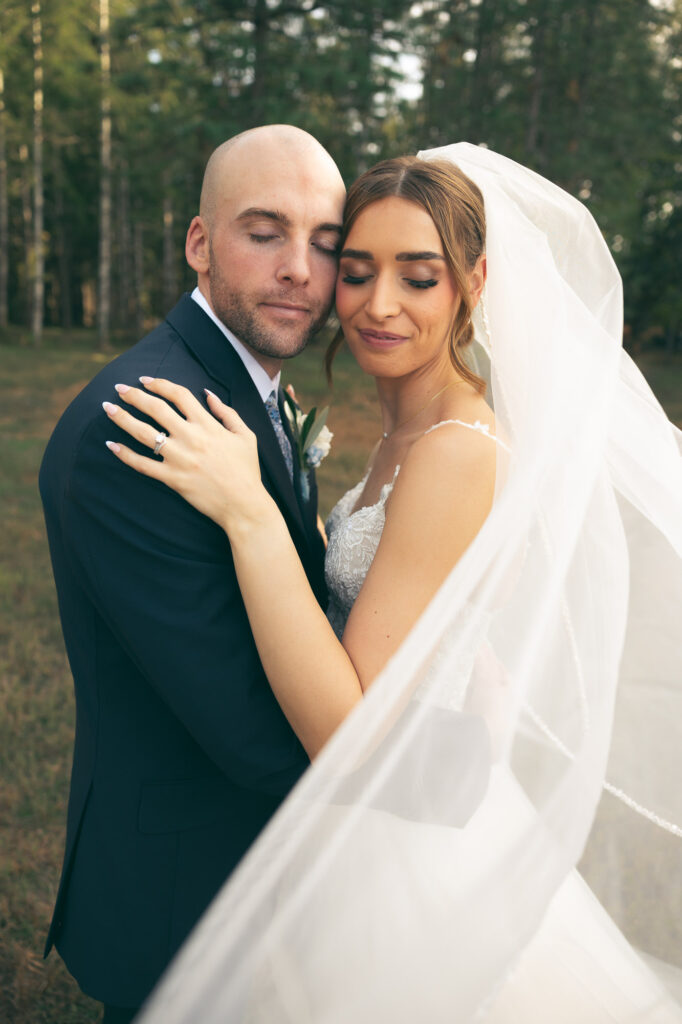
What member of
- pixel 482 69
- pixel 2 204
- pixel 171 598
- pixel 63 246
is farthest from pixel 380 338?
pixel 63 246

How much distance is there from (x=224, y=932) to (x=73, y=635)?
92 cm

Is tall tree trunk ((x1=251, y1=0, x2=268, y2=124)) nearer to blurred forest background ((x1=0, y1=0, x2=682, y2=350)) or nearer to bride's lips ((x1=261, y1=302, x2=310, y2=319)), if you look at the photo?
blurred forest background ((x1=0, y1=0, x2=682, y2=350))

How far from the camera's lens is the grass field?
3.43m

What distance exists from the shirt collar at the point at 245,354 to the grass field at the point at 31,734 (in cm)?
283

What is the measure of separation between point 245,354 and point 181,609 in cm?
86

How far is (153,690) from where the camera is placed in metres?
2.10

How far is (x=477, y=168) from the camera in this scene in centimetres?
248

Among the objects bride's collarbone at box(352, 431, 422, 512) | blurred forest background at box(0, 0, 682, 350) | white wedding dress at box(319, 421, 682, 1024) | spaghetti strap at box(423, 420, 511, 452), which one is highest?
blurred forest background at box(0, 0, 682, 350)

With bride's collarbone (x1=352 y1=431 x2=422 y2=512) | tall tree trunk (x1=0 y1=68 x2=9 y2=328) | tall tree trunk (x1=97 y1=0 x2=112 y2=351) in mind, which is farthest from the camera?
tall tree trunk (x1=0 y1=68 x2=9 y2=328)

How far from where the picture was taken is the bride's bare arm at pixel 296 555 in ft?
6.08

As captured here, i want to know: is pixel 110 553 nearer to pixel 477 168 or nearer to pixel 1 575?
pixel 477 168

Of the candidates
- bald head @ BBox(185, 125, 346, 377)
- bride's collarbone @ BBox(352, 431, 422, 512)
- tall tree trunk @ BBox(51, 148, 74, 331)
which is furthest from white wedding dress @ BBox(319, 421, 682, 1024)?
tall tree trunk @ BBox(51, 148, 74, 331)

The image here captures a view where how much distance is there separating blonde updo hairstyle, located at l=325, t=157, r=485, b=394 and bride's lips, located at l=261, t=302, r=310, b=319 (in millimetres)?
287

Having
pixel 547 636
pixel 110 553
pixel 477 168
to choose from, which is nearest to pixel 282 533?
pixel 110 553
